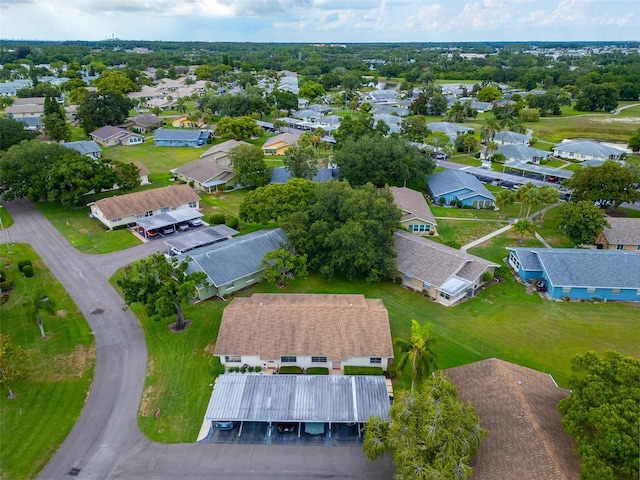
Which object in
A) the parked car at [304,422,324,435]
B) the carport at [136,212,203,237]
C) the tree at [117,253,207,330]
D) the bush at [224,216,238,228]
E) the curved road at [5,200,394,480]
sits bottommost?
the curved road at [5,200,394,480]

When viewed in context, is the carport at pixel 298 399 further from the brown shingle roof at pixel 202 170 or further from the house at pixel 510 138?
the house at pixel 510 138

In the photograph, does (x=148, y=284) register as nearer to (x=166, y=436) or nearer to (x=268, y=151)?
(x=166, y=436)

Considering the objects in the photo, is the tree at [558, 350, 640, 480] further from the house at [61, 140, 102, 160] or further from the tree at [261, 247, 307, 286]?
the house at [61, 140, 102, 160]

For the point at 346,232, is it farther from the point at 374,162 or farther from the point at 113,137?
the point at 113,137

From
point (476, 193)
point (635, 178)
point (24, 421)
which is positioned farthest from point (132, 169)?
point (635, 178)

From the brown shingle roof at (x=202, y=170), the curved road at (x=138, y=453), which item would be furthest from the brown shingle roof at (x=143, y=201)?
the curved road at (x=138, y=453)

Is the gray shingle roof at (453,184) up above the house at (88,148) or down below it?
below

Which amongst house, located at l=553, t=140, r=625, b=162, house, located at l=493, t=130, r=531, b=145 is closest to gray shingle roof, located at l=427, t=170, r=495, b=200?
house, located at l=553, t=140, r=625, b=162
